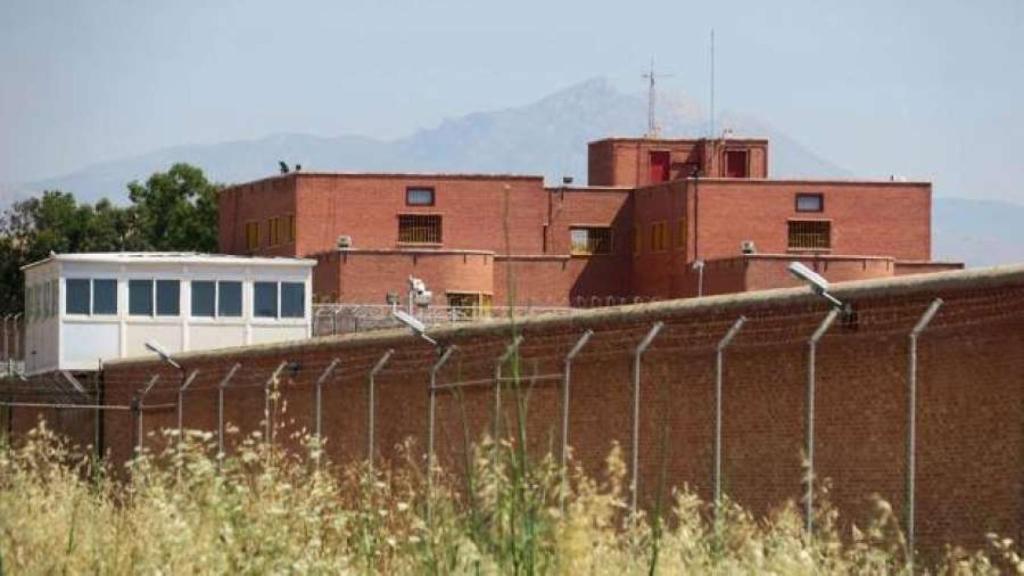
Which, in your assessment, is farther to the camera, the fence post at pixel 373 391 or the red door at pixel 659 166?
the red door at pixel 659 166

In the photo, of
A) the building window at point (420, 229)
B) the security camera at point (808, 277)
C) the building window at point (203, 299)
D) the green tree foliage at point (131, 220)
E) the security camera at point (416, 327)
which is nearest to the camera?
the security camera at point (808, 277)

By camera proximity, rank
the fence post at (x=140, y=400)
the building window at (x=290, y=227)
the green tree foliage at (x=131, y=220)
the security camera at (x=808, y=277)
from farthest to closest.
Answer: the green tree foliage at (x=131, y=220), the building window at (x=290, y=227), the fence post at (x=140, y=400), the security camera at (x=808, y=277)

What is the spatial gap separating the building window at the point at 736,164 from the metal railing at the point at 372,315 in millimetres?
14639

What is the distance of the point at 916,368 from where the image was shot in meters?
29.7

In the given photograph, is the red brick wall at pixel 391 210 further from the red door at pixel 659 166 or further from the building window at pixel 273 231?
the red door at pixel 659 166

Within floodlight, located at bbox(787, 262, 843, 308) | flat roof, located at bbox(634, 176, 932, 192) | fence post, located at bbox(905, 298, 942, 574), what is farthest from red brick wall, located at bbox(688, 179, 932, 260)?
fence post, located at bbox(905, 298, 942, 574)

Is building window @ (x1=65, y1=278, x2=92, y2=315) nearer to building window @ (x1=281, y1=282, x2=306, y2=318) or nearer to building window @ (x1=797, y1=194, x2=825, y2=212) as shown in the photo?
building window @ (x1=281, y1=282, x2=306, y2=318)

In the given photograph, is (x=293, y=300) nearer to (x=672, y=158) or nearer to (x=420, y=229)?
(x=420, y=229)

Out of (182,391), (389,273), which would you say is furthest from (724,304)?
(389,273)

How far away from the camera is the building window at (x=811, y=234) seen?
282 feet

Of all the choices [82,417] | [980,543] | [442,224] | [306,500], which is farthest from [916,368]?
[442,224]

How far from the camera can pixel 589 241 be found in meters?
90.6

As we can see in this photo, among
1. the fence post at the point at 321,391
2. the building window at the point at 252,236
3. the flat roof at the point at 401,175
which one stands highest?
the flat roof at the point at 401,175

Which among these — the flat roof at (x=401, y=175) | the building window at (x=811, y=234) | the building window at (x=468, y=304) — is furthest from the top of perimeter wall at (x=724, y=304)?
the building window at (x=811, y=234)
